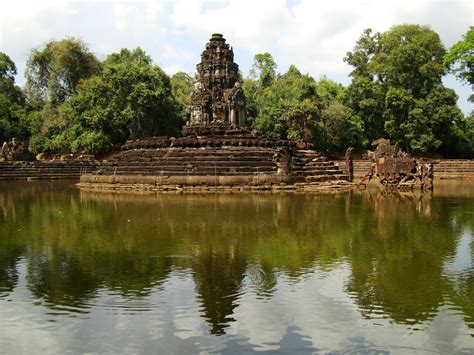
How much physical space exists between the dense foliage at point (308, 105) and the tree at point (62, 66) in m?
0.10

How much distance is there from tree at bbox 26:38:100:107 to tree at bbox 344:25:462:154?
1051 inches

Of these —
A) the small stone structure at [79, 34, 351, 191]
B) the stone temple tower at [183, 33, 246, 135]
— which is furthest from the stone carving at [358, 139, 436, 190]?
the stone temple tower at [183, 33, 246, 135]

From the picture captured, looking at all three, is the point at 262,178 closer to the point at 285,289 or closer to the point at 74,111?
the point at 285,289

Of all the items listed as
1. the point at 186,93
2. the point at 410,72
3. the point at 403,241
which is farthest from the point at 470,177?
the point at 186,93

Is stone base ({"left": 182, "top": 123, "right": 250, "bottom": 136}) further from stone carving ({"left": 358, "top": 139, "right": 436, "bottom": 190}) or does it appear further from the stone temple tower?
stone carving ({"left": 358, "top": 139, "right": 436, "bottom": 190})

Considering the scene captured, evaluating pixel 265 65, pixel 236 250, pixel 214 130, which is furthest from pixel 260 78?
pixel 236 250

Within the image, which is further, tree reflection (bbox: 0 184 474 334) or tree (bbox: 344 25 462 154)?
tree (bbox: 344 25 462 154)

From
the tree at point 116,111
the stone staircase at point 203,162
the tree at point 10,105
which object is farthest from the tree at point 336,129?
the tree at point 10,105

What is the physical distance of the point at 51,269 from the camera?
8852 mm

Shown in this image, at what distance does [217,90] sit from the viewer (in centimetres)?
3738

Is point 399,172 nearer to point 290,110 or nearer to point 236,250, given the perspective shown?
point 236,250

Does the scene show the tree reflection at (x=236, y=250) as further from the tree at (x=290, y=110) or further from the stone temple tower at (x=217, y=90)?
the tree at (x=290, y=110)

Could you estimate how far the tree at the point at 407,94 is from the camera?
153 ft

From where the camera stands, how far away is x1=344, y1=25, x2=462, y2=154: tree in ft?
153
